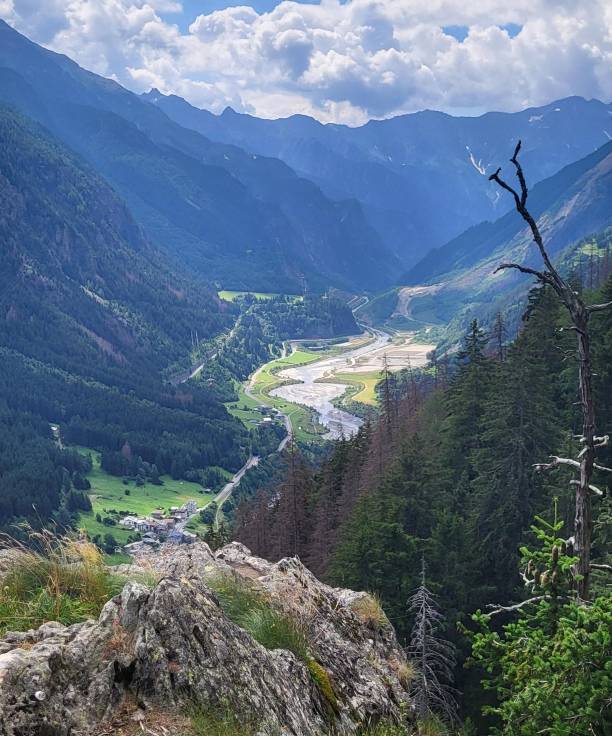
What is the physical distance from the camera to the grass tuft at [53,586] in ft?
33.0

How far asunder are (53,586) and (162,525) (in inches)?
4463

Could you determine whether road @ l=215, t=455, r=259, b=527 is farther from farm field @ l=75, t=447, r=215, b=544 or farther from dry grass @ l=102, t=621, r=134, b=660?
dry grass @ l=102, t=621, r=134, b=660

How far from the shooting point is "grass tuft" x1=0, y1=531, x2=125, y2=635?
33.0 ft

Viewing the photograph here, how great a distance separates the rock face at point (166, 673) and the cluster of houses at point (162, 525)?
95.7 m

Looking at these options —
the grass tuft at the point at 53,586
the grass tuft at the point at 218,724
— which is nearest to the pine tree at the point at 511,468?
the grass tuft at the point at 53,586

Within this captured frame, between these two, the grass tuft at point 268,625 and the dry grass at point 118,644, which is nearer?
the dry grass at point 118,644

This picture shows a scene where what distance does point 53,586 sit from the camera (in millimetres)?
10672

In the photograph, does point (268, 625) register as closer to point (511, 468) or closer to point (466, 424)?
point (511, 468)

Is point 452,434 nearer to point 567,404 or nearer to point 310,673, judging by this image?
point 567,404

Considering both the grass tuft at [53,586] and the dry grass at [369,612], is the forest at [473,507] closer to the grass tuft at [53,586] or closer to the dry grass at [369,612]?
the dry grass at [369,612]

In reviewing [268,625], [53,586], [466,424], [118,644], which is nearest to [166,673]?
[118,644]

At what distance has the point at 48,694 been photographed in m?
7.77

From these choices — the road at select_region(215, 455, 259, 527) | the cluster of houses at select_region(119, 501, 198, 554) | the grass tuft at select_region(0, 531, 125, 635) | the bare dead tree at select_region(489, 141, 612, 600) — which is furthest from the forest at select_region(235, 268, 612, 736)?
the road at select_region(215, 455, 259, 527)

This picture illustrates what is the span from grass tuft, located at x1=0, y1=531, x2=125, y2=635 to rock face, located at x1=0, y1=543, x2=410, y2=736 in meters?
0.64
